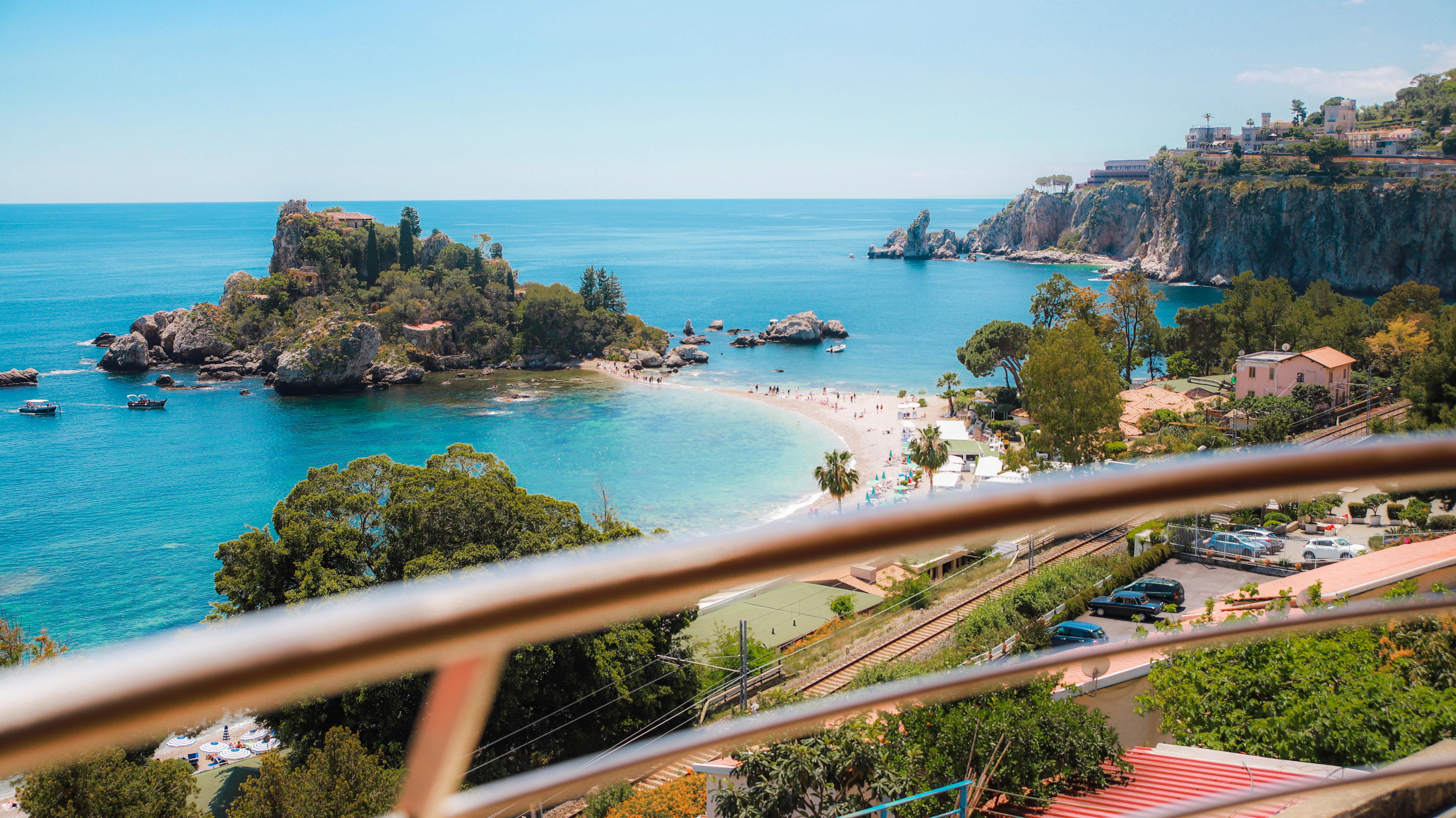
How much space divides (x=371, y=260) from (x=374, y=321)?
5.18 metres

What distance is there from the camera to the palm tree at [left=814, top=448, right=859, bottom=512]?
78.4 feet

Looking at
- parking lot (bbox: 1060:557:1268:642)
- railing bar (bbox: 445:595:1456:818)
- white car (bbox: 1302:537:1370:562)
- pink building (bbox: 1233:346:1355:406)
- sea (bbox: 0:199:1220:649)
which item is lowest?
sea (bbox: 0:199:1220:649)

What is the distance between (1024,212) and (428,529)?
344 feet

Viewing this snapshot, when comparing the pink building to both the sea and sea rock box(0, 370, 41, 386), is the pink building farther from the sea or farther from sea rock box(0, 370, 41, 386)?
sea rock box(0, 370, 41, 386)

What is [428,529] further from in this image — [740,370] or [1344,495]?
[740,370]

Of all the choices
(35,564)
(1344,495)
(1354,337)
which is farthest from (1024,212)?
(35,564)

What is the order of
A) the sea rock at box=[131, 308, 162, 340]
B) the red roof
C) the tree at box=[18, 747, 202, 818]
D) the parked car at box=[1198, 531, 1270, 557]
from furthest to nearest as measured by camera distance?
1. the sea rock at box=[131, 308, 162, 340]
2. the parked car at box=[1198, 531, 1270, 557]
3. the tree at box=[18, 747, 202, 818]
4. the red roof

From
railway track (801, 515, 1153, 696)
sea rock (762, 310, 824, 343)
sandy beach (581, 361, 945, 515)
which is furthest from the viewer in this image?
sea rock (762, 310, 824, 343)

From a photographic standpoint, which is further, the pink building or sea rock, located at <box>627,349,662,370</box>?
sea rock, located at <box>627,349,662,370</box>

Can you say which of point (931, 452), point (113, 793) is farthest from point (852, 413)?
point (113, 793)

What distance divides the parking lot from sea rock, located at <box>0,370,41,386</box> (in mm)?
51035

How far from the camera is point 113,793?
8555 millimetres

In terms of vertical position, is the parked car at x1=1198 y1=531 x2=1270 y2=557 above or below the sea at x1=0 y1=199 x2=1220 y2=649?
above

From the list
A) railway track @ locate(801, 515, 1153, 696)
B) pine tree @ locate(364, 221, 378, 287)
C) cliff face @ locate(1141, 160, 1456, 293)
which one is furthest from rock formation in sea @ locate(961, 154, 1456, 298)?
pine tree @ locate(364, 221, 378, 287)
